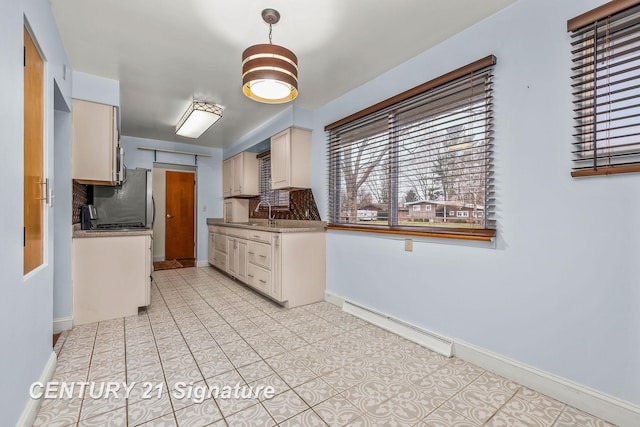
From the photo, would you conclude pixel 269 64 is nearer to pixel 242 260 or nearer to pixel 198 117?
pixel 198 117

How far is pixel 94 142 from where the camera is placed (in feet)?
9.84

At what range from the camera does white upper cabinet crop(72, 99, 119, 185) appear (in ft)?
9.57

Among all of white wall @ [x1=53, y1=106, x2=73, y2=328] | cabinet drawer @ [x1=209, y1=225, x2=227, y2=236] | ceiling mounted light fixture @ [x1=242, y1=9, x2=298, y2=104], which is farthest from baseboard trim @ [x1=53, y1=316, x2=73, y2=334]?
ceiling mounted light fixture @ [x1=242, y1=9, x2=298, y2=104]

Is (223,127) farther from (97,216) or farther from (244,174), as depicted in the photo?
(97,216)

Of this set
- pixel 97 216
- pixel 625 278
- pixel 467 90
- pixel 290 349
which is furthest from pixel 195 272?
pixel 625 278

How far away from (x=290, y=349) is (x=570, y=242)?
196 centimetres

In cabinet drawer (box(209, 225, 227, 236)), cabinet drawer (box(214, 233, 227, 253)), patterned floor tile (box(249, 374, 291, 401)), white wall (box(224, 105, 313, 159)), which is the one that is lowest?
patterned floor tile (box(249, 374, 291, 401))

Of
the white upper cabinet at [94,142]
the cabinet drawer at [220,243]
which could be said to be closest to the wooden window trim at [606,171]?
the white upper cabinet at [94,142]

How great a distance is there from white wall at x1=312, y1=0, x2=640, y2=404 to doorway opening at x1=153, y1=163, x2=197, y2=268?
17.9ft

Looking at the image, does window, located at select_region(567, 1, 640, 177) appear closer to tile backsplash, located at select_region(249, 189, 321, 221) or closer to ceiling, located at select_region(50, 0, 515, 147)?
ceiling, located at select_region(50, 0, 515, 147)

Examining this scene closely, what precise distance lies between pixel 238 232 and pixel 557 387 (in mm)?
3753

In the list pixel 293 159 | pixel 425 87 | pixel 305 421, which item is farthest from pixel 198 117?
pixel 305 421

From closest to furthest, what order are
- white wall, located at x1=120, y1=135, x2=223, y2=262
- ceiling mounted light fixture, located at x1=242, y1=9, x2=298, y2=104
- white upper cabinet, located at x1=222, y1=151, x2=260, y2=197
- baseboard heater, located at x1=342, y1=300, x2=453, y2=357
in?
ceiling mounted light fixture, located at x1=242, y1=9, x2=298, y2=104 < baseboard heater, located at x1=342, y1=300, x2=453, y2=357 < white upper cabinet, located at x1=222, y1=151, x2=260, y2=197 < white wall, located at x1=120, y1=135, x2=223, y2=262

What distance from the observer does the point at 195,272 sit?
17.3 ft
